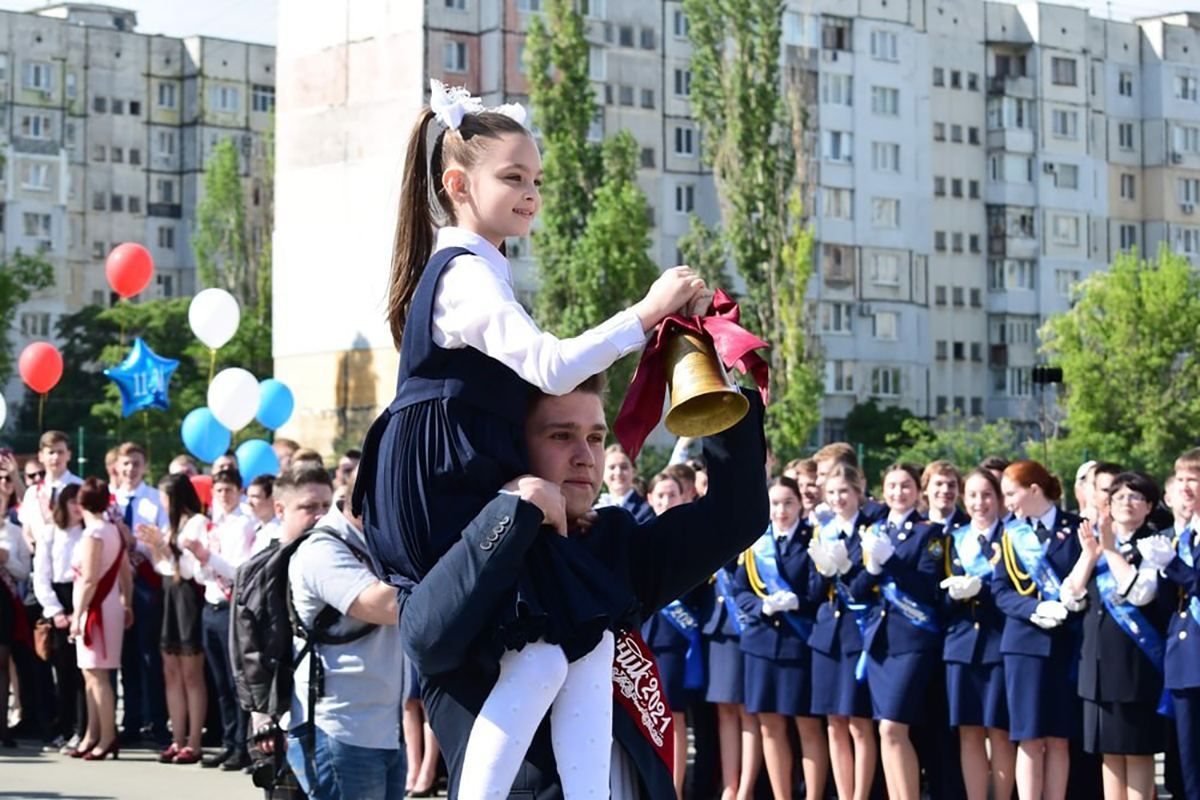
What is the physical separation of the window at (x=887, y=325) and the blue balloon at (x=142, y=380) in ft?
175

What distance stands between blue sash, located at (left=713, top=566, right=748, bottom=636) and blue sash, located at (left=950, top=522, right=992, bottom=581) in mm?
1529

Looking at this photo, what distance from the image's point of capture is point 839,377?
72.4m

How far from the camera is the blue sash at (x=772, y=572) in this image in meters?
11.9

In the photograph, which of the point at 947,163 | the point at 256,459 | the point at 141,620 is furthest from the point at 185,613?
the point at 947,163

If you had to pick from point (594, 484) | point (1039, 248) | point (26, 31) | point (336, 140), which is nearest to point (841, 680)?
point (594, 484)

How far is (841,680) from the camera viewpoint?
11.7 m

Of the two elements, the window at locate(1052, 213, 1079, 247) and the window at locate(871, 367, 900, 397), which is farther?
the window at locate(1052, 213, 1079, 247)

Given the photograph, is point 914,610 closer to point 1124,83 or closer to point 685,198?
point 685,198

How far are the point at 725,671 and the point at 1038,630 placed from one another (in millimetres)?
2217

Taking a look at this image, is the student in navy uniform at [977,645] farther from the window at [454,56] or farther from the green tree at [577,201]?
the window at [454,56]

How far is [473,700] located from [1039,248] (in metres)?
74.5

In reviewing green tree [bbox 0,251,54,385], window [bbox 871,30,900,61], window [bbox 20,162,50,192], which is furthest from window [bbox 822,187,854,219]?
window [bbox 20,162,50,192]

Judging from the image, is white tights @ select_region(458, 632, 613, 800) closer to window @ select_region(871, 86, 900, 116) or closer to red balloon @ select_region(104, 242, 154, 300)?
red balloon @ select_region(104, 242, 154, 300)

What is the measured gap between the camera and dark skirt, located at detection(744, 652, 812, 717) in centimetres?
1198
